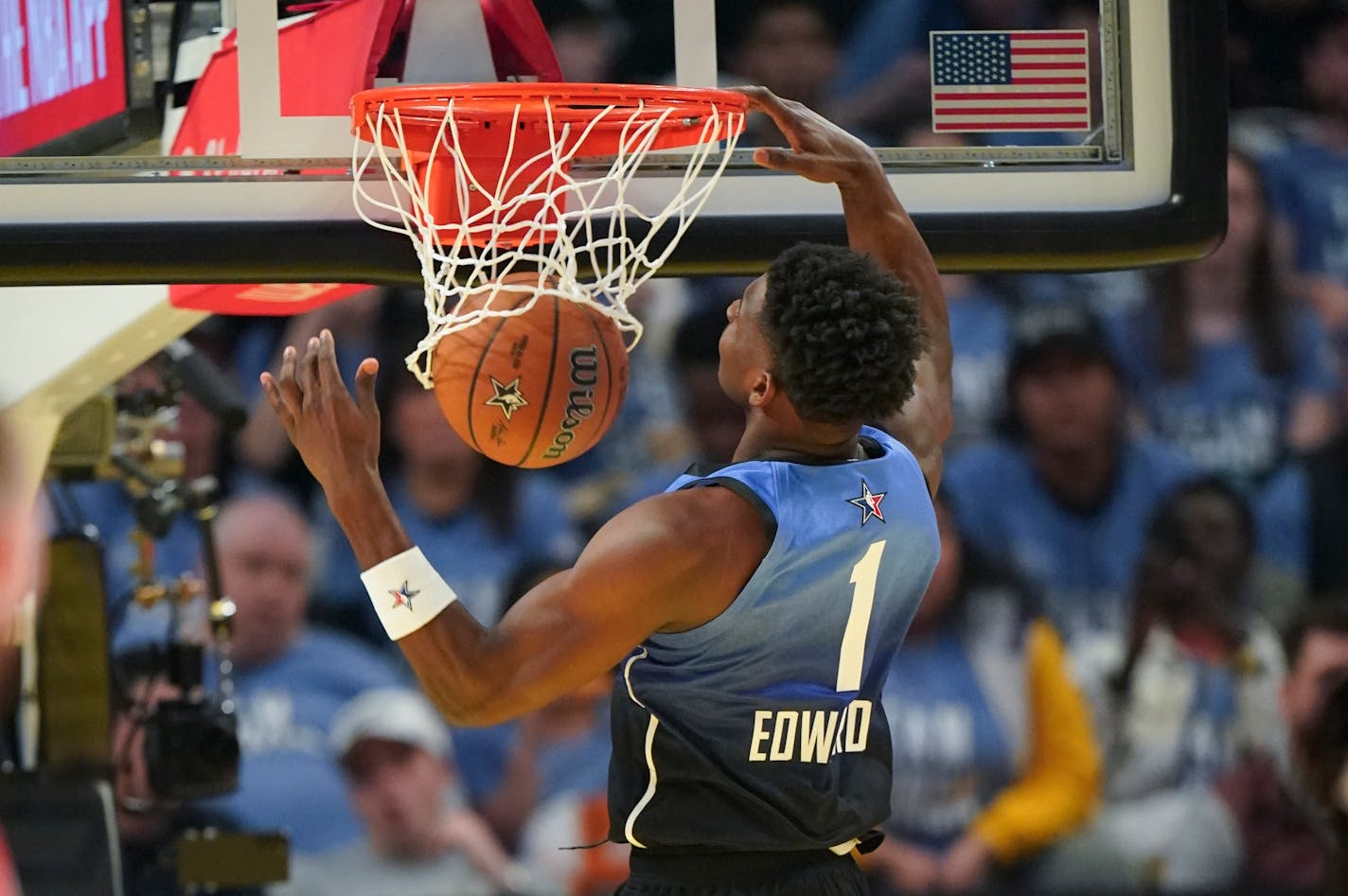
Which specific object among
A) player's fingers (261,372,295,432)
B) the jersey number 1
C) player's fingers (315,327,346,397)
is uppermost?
player's fingers (315,327,346,397)

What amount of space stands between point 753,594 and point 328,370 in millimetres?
637

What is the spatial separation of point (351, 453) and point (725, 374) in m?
0.58

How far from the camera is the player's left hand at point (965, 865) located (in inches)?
252

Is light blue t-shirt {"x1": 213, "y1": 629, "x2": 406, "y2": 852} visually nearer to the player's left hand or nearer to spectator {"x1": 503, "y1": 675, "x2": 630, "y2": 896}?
spectator {"x1": 503, "y1": 675, "x2": 630, "y2": 896}

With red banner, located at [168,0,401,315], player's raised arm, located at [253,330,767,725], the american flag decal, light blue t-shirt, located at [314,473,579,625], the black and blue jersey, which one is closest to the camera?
player's raised arm, located at [253,330,767,725]

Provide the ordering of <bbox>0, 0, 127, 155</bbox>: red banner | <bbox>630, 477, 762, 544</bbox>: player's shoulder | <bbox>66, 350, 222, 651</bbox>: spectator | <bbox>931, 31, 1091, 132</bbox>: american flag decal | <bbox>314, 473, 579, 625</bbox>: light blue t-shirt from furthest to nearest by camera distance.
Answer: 1. <bbox>314, 473, 579, 625</bbox>: light blue t-shirt
2. <bbox>66, 350, 222, 651</bbox>: spectator
3. <bbox>0, 0, 127, 155</bbox>: red banner
4. <bbox>931, 31, 1091, 132</bbox>: american flag decal
5. <bbox>630, 477, 762, 544</bbox>: player's shoulder

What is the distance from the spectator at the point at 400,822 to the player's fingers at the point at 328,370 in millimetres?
4323

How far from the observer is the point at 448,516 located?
6496mm

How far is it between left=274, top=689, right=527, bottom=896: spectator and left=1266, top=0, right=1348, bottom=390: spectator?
3.82m

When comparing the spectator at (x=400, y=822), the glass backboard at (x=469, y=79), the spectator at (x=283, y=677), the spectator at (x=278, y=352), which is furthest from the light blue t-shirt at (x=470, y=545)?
the glass backboard at (x=469, y=79)

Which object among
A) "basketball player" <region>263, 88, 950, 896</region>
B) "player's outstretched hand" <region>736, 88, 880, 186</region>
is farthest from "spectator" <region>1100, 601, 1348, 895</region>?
"basketball player" <region>263, 88, 950, 896</region>

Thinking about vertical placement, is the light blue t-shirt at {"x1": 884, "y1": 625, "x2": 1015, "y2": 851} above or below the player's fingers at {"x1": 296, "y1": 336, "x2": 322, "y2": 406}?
below

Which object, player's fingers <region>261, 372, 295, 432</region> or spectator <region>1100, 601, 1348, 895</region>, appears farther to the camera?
spectator <region>1100, 601, 1348, 895</region>

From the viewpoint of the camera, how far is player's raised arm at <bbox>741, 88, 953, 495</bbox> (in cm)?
287
